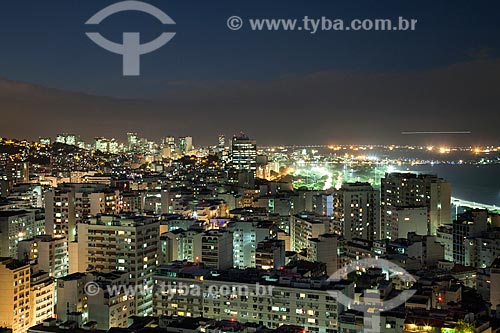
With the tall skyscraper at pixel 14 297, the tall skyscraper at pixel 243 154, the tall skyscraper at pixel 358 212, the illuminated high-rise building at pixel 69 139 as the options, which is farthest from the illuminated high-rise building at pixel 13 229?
the illuminated high-rise building at pixel 69 139

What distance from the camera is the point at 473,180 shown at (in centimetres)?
3014

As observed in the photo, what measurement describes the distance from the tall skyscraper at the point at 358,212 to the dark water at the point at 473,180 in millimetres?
8413

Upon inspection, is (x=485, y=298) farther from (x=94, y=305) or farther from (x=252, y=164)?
(x=252, y=164)

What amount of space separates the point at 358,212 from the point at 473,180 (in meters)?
18.0

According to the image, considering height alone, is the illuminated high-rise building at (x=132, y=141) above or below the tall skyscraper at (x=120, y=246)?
above

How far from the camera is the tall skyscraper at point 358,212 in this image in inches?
554

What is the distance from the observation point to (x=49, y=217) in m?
12.1

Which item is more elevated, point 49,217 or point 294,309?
point 49,217

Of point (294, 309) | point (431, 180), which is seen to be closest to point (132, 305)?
point (294, 309)

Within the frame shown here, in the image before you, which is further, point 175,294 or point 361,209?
point 361,209

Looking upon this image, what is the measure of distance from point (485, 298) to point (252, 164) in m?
18.1

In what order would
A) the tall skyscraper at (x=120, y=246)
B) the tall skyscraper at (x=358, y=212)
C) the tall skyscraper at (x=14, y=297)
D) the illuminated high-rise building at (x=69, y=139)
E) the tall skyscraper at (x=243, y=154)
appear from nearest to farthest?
the tall skyscraper at (x=14, y=297) → the tall skyscraper at (x=120, y=246) → the tall skyscraper at (x=358, y=212) → the tall skyscraper at (x=243, y=154) → the illuminated high-rise building at (x=69, y=139)

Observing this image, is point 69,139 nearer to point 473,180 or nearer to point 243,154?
point 243,154

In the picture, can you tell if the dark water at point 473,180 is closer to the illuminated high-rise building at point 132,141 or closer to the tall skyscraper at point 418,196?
the tall skyscraper at point 418,196
